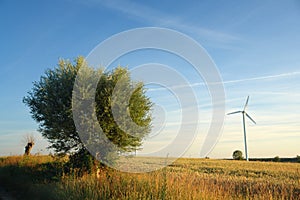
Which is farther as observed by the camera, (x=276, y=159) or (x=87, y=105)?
(x=276, y=159)

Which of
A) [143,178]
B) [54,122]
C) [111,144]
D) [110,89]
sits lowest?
[143,178]

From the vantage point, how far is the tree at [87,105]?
53.0ft

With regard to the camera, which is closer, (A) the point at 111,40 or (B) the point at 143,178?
(B) the point at 143,178

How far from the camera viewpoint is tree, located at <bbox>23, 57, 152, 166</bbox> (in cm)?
1616

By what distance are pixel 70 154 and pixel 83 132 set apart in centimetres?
214

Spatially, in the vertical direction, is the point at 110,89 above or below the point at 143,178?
above

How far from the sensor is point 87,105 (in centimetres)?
1603

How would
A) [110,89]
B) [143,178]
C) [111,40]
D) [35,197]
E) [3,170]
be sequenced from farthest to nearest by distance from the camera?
[3,170], [110,89], [111,40], [35,197], [143,178]

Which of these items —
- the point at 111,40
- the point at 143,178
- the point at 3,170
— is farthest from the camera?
the point at 3,170

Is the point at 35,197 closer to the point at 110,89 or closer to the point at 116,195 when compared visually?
the point at 116,195

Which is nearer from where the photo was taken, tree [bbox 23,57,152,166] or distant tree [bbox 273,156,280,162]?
tree [bbox 23,57,152,166]

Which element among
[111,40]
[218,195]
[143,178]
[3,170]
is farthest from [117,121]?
[3,170]

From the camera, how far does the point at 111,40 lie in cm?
1576

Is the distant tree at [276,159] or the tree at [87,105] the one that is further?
the distant tree at [276,159]
